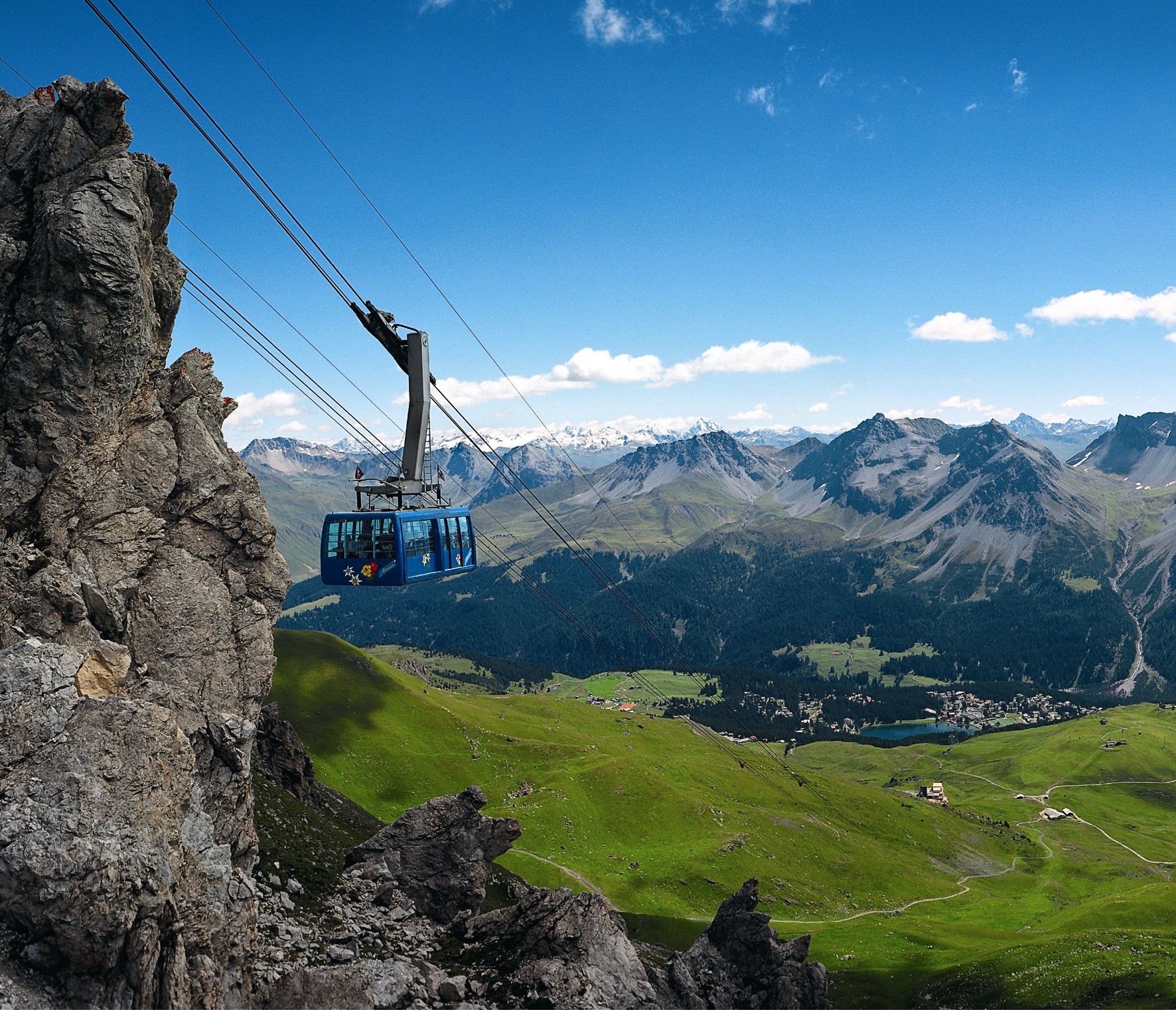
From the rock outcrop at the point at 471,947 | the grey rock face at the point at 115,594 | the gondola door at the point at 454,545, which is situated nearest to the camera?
the grey rock face at the point at 115,594

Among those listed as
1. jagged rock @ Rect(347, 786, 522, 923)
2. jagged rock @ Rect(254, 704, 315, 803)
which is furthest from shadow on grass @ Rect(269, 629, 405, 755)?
jagged rock @ Rect(347, 786, 522, 923)

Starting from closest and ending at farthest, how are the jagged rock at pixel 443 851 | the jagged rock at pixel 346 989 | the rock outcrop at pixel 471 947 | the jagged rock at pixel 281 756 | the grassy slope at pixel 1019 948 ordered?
the jagged rock at pixel 346 989 → the rock outcrop at pixel 471 947 → the jagged rock at pixel 443 851 → the grassy slope at pixel 1019 948 → the jagged rock at pixel 281 756

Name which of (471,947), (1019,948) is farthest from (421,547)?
(1019,948)

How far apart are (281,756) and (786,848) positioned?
262 ft

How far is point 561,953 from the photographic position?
43656mm

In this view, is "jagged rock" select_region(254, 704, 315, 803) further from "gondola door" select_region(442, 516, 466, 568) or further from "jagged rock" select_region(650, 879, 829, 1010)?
"jagged rock" select_region(650, 879, 829, 1010)

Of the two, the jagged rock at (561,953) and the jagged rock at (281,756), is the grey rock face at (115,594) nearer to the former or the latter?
the jagged rock at (561,953)

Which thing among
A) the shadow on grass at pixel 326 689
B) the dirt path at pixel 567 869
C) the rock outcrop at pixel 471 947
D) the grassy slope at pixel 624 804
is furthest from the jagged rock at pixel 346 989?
the shadow on grass at pixel 326 689

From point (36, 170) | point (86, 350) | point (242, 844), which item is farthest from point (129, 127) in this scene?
point (242, 844)

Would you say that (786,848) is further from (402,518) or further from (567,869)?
(402,518)

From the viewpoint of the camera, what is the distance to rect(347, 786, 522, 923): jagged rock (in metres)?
52.6

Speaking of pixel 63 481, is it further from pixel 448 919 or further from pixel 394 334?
pixel 448 919

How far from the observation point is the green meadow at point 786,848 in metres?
73.4

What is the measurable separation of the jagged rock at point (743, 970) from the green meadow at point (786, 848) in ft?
55.6
